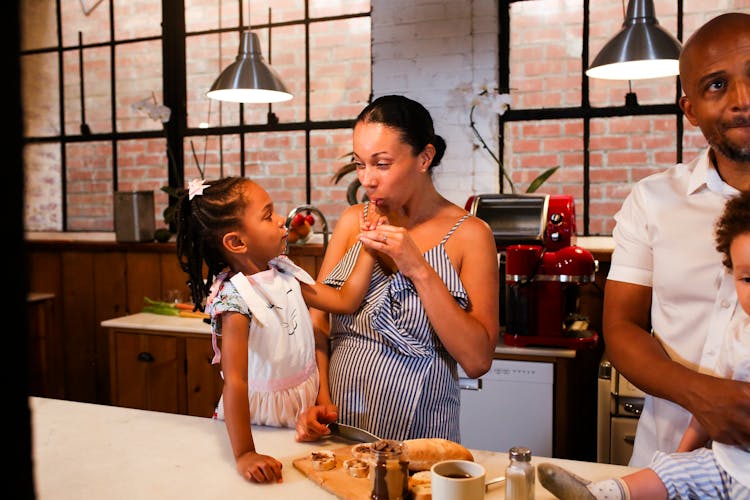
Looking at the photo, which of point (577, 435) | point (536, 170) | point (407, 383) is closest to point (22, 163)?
point (407, 383)

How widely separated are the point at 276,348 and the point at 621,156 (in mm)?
2480

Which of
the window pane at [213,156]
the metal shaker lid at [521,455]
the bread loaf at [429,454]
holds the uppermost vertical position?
the window pane at [213,156]

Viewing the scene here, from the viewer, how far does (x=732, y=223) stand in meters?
1.26

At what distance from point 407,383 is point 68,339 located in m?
3.59

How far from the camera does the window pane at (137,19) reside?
14.6ft

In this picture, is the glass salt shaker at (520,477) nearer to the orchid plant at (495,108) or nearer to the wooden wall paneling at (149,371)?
the orchid plant at (495,108)

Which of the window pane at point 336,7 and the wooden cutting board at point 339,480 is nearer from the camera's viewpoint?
the wooden cutting board at point 339,480

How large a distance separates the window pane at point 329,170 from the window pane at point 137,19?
139 cm

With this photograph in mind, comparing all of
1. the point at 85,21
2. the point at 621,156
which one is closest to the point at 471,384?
the point at 621,156

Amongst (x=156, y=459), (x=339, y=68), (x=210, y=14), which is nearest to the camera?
(x=156, y=459)

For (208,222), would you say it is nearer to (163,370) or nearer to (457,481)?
(457,481)

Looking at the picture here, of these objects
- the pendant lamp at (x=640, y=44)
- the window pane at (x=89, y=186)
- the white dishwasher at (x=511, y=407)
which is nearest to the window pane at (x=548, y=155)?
the pendant lamp at (x=640, y=44)

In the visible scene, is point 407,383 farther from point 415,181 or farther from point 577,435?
point 577,435

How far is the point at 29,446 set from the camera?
8.7 inches
